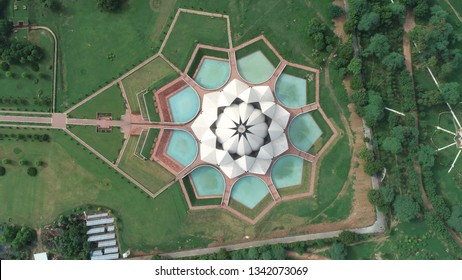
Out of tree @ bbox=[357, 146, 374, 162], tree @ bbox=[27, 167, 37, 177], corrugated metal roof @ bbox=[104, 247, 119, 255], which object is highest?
tree @ bbox=[27, 167, 37, 177]

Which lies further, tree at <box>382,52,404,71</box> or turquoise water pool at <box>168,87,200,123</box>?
turquoise water pool at <box>168,87,200,123</box>

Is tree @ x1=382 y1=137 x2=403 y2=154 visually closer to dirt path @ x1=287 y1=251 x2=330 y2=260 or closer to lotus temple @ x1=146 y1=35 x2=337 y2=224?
lotus temple @ x1=146 y1=35 x2=337 y2=224

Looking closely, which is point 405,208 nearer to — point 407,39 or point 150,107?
point 407,39

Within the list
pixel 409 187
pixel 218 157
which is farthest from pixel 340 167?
pixel 218 157

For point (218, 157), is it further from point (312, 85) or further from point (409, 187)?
point (409, 187)

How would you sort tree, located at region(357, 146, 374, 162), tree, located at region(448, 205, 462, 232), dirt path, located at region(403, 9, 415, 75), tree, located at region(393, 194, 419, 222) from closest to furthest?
tree, located at region(393, 194, 419, 222) → tree, located at region(448, 205, 462, 232) → tree, located at region(357, 146, 374, 162) → dirt path, located at region(403, 9, 415, 75)

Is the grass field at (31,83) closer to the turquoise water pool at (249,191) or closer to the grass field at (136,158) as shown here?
the grass field at (136,158)

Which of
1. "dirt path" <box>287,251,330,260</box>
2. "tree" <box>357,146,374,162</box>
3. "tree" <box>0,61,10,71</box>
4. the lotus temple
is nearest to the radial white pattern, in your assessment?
the lotus temple

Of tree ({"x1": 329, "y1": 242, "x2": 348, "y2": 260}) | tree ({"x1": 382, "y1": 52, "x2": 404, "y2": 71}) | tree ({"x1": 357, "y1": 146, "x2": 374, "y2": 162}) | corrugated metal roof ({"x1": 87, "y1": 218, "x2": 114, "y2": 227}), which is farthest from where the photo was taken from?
corrugated metal roof ({"x1": 87, "y1": 218, "x2": 114, "y2": 227})
